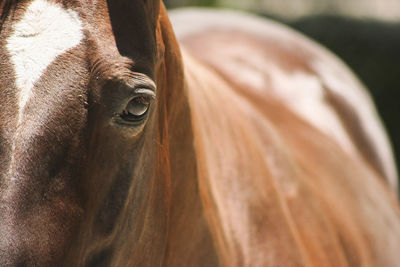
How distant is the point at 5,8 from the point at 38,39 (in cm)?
8

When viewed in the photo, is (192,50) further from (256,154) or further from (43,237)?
(43,237)

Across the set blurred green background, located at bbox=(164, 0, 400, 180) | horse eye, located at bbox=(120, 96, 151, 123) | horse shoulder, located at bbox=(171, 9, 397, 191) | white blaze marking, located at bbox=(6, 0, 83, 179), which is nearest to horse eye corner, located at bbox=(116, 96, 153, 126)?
horse eye, located at bbox=(120, 96, 151, 123)

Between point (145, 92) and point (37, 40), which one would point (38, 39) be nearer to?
point (37, 40)

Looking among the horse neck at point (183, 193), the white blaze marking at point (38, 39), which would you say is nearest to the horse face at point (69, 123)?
the white blaze marking at point (38, 39)

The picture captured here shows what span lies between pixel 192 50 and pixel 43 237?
5.99 ft

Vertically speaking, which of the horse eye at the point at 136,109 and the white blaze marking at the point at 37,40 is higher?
the white blaze marking at the point at 37,40

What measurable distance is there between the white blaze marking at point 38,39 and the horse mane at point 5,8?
0.09ft

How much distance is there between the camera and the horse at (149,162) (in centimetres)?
88

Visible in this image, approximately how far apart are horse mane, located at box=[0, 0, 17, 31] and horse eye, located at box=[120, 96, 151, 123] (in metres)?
0.22

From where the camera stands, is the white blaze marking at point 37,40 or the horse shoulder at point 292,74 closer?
the white blaze marking at point 37,40

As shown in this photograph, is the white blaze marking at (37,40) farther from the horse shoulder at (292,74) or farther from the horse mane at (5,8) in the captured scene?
the horse shoulder at (292,74)

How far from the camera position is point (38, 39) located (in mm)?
892

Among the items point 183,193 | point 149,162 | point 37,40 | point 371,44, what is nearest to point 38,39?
point 37,40

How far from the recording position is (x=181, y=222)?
128 cm
